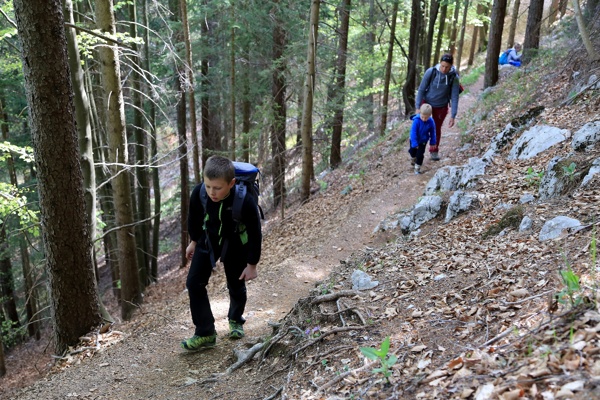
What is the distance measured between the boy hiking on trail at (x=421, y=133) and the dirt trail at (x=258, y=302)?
20.1 inches

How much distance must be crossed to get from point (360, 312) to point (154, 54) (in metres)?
15.0

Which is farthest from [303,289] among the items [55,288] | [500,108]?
[500,108]

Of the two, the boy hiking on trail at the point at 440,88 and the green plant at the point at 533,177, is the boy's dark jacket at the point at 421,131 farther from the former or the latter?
the green plant at the point at 533,177

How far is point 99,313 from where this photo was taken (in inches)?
236

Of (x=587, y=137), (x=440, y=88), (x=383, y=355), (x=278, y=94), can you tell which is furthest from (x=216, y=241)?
(x=278, y=94)

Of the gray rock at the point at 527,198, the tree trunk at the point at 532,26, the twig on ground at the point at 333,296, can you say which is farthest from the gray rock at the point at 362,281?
the tree trunk at the point at 532,26

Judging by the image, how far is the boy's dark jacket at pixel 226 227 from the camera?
4.33 metres

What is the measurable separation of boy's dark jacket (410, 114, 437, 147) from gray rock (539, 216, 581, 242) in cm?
604

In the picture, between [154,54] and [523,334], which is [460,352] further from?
[154,54]

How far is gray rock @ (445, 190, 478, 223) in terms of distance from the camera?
6.57 meters

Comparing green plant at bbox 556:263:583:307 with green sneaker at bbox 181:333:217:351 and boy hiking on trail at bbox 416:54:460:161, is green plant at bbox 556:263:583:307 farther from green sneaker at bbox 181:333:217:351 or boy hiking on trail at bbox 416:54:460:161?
boy hiking on trail at bbox 416:54:460:161

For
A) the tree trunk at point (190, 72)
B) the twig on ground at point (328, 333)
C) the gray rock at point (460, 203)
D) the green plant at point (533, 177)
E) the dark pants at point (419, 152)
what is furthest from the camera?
the tree trunk at point (190, 72)

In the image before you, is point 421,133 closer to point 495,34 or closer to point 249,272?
point 495,34

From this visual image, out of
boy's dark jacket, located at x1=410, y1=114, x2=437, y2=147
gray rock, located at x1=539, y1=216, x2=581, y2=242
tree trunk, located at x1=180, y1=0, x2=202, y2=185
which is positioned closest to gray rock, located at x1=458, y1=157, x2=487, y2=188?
boy's dark jacket, located at x1=410, y1=114, x2=437, y2=147
